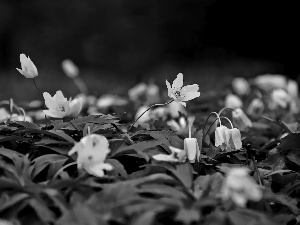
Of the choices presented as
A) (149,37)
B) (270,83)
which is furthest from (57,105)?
(149,37)

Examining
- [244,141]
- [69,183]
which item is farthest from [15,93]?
[69,183]

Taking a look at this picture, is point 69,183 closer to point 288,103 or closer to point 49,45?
point 288,103

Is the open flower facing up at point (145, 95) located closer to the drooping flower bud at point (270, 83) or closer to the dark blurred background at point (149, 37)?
the drooping flower bud at point (270, 83)

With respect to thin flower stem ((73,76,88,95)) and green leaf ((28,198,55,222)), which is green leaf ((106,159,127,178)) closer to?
green leaf ((28,198,55,222))

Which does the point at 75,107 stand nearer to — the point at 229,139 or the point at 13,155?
the point at 13,155

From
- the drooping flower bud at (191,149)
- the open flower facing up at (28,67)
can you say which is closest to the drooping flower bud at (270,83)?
the drooping flower bud at (191,149)
